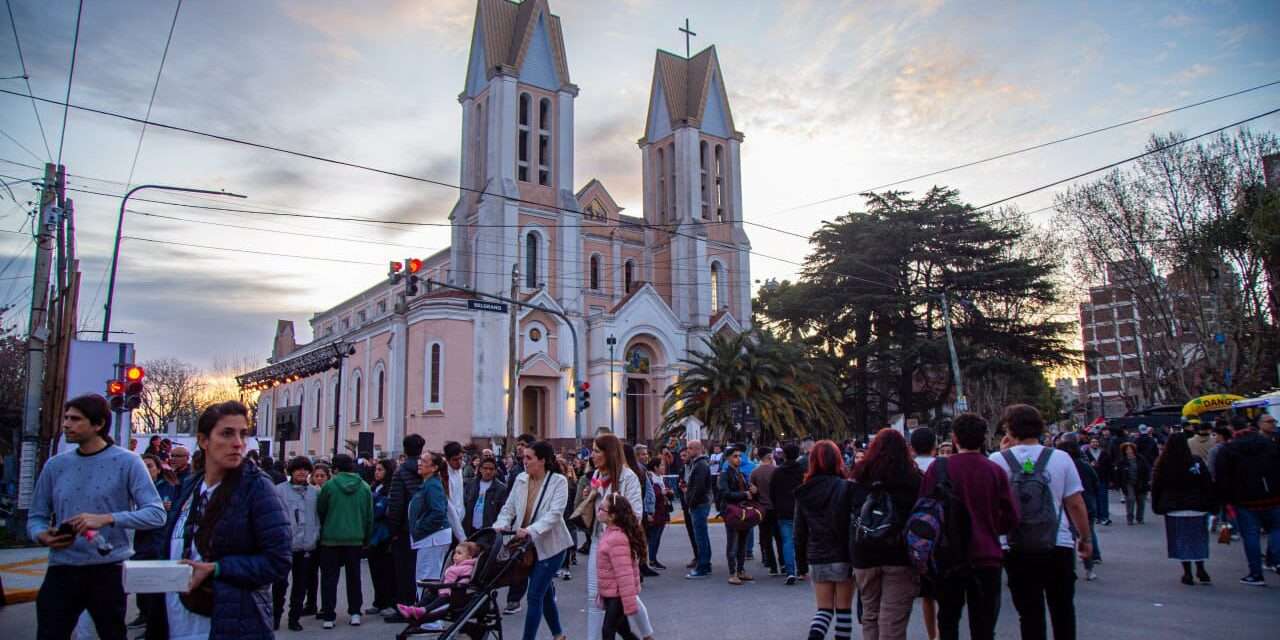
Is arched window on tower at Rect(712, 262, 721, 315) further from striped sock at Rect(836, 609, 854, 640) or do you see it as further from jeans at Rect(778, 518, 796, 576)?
striped sock at Rect(836, 609, 854, 640)

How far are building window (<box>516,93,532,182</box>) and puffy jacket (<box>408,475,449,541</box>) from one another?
35.6 meters

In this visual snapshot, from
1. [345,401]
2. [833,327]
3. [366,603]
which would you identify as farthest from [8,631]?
[345,401]

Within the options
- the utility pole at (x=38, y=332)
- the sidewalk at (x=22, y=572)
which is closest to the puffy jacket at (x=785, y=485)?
the sidewalk at (x=22, y=572)

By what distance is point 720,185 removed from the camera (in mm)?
51094

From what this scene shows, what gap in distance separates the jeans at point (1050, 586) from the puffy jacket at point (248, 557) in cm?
457

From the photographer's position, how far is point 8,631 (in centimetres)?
857

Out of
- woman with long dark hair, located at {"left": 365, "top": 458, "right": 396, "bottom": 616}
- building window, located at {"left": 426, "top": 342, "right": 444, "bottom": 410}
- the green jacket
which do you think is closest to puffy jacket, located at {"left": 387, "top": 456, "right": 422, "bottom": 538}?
the green jacket

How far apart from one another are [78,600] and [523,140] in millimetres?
40939

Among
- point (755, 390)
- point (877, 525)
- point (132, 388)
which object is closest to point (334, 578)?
point (877, 525)

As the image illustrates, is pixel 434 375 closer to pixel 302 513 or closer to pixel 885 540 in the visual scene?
pixel 302 513

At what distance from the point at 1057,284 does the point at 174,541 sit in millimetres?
42458

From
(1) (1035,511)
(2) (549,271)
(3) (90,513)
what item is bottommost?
(1) (1035,511)

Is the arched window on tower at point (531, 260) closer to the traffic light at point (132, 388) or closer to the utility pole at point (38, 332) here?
the traffic light at point (132, 388)

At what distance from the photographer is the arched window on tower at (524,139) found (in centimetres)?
4322
